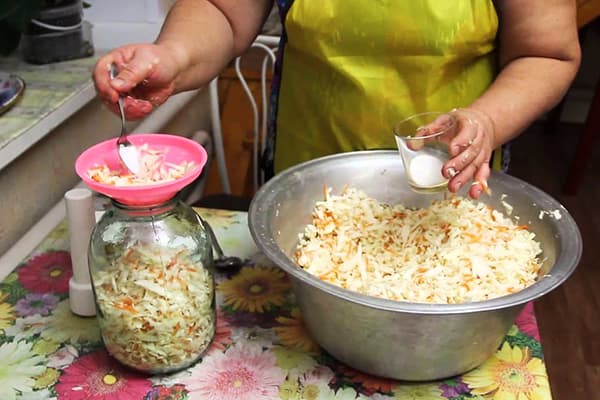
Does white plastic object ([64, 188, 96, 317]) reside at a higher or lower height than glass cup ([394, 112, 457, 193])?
lower

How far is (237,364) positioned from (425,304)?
0.25 metres

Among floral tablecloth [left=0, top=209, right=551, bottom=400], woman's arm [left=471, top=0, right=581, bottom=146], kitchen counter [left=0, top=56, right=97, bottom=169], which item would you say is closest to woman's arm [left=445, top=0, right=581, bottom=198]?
woman's arm [left=471, top=0, right=581, bottom=146]

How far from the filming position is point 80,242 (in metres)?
0.78

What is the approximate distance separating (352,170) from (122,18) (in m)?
0.88

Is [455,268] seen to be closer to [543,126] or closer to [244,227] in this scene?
[244,227]

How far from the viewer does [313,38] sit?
91cm

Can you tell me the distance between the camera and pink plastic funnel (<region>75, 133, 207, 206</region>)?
0.59 m

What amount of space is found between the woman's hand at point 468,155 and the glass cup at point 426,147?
15 millimetres

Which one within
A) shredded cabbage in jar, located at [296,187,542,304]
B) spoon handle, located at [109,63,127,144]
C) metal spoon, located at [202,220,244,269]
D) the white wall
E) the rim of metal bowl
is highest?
spoon handle, located at [109,63,127,144]

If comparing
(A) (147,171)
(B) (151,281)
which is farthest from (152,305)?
(A) (147,171)

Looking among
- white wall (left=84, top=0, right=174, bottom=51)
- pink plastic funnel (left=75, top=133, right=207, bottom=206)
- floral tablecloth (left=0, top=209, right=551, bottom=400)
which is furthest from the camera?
white wall (left=84, top=0, right=174, bottom=51)

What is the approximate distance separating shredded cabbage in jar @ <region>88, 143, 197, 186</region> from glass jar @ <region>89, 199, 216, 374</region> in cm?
3

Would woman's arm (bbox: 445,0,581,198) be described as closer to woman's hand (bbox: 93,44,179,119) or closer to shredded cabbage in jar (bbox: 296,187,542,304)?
shredded cabbage in jar (bbox: 296,187,542,304)

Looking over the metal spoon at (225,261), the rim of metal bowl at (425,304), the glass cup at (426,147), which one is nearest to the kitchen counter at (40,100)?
the metal spoon at (225,261)
